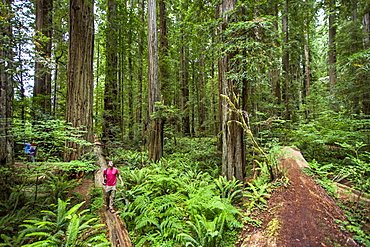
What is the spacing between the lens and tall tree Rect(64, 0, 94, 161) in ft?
19.8

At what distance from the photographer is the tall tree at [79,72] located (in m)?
6.05

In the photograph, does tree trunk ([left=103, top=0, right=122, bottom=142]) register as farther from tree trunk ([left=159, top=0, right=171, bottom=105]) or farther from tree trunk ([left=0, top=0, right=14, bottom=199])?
tree trunk ([left=0, top=0, right=14, bottom=199])

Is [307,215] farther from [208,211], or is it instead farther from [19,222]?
[19,222]

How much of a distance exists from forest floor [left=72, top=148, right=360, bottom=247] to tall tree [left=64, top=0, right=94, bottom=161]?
11.1 feet

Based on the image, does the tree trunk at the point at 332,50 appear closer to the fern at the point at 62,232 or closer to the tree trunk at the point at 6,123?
the fern at the point at 62,232

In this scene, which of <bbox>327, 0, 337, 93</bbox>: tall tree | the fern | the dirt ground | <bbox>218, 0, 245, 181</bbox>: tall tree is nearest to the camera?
the dirt ground

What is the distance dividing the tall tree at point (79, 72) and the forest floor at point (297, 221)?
3390 mm

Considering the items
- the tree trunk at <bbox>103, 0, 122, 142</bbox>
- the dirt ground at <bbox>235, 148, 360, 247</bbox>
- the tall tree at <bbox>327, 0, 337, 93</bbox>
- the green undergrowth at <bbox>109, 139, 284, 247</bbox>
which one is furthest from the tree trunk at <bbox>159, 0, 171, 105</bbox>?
the tall tree at <bbox>327, 0, 337, 93</bbox>

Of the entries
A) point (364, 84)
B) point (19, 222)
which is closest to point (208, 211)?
point (19, 222)

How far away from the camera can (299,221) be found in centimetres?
332

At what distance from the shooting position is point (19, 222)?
3.81 meters

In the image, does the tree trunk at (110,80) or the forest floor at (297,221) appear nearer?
the forest floor at (297,221)

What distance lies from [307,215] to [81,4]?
30.2 ft

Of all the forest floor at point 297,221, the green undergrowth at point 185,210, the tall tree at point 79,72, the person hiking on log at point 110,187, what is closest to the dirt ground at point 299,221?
the forest floor at point 297,221
